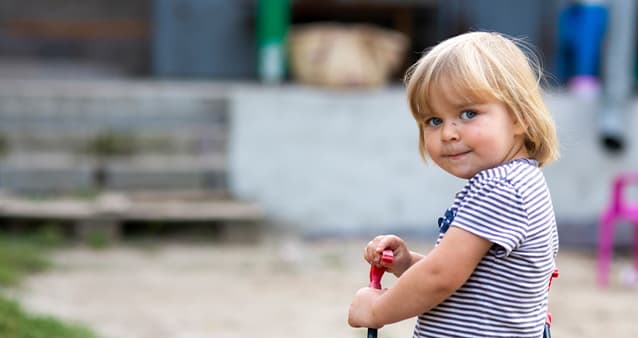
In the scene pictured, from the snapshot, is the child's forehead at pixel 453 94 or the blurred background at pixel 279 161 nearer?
the child's forehead at pixel 453 94

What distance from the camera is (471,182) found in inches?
68.8

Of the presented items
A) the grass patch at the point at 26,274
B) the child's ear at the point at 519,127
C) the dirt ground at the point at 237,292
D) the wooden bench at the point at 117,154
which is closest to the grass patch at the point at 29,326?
the grass patch at the point at 26,274

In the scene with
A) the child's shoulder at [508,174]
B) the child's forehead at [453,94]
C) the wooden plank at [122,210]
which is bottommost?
the wooden plank at [122,210]

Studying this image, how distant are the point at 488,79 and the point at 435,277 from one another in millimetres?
375

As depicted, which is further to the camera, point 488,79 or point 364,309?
point 364,309

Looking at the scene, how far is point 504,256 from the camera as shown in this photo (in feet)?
5.62

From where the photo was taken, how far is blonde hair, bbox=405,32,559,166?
1.72m

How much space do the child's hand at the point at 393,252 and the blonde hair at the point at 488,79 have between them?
10.3 inches

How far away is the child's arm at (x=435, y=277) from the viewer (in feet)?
5.50

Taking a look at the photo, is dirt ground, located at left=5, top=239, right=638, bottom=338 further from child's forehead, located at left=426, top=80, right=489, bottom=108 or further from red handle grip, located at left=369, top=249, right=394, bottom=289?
child's forehead, located at left=426, top=80, right=489, bottom=108

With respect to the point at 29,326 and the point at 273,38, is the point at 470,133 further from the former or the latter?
the point at 273,38

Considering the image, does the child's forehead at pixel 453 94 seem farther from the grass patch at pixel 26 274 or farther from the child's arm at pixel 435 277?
the grass patch at pixel 26 274

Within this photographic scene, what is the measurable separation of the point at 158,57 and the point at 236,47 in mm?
628

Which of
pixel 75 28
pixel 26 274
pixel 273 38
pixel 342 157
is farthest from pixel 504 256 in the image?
pixel 75 28
